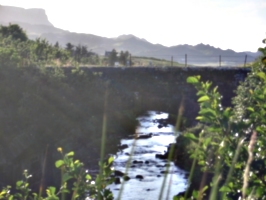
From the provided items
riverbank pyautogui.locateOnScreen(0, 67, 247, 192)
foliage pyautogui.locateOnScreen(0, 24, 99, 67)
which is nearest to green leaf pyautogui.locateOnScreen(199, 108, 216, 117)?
riverbank pyautogui.locateOnScreen(0, 67, 247, 192)

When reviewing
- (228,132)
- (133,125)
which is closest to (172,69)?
(133,125)

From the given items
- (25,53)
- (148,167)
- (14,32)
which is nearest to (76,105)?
(25,53)

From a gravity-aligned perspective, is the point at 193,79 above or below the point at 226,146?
above

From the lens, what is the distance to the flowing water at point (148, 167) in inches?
651

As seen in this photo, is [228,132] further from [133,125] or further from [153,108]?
[153,108]

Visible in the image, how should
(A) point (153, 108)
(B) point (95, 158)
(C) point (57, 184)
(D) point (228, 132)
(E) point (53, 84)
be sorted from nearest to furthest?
(D) point (228, 132) < (C) point (57, 184) < (B) point (95, 158) < (E) point (53, 84) < (A) point (153, 108)

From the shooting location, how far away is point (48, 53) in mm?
36844

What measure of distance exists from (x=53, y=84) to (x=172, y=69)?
8895 millimetres

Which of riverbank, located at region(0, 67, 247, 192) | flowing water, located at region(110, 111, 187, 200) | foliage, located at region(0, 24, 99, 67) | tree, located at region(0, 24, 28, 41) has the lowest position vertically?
flowing water, located at region(110, 111, 187, 200)

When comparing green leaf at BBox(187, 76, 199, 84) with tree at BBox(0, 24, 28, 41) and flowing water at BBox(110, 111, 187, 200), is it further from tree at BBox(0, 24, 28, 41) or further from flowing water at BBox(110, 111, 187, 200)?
tree at BBox(0, 24, 28, 41)

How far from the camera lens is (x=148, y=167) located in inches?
798

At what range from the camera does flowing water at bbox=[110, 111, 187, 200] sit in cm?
1653

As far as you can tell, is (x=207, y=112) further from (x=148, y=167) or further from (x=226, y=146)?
(x=148, y=167)

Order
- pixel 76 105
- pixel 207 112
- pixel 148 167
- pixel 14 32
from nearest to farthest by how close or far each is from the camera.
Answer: pixel 207 112 < pixel 148 167 < pixel 76 105 < pixel 14 32
